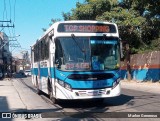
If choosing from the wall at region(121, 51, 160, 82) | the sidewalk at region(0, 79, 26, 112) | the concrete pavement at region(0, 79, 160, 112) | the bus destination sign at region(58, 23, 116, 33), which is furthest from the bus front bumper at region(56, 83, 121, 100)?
the wall at region(121, 51, 160, 82)

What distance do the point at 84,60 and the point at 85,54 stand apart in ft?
0.78

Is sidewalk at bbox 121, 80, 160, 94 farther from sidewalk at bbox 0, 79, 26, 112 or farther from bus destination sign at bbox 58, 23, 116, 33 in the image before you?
bus destination sign at bbox 58, 23, 116, 33

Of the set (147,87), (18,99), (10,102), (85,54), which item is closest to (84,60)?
(85,54)

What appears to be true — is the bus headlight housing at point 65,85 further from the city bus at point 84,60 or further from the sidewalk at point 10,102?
the sidewalk at point 10,102

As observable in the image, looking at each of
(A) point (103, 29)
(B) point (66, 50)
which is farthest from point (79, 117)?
(A) point (103, 29)

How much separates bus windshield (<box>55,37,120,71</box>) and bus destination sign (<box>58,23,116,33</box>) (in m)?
0.35

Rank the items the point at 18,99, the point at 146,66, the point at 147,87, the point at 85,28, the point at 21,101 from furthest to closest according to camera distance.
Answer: the point at 146,66 → the point at 147,87 → the point at 18,99 → the point at 21,101 → the point at 85,28

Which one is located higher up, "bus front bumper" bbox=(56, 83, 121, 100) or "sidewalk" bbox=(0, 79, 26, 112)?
"bus front bumper" bbox=(56, 83, 121, 100)

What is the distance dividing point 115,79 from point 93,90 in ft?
3.36

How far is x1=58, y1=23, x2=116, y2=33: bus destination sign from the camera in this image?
614 inches

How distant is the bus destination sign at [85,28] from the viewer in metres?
15.6

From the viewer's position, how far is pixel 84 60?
49.2 ft

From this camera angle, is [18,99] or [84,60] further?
[18,99]

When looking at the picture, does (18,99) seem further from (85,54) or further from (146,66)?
(146,66)
